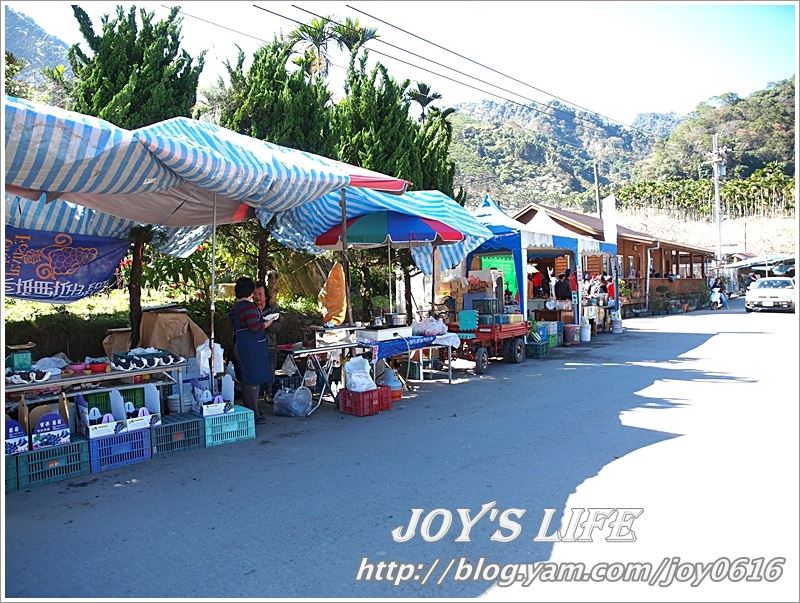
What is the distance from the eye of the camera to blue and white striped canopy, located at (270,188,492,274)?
31.7 feet

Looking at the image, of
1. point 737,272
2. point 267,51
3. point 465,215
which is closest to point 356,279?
point 465,215

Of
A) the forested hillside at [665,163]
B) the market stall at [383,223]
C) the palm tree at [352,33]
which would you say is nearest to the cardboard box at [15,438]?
the market stall at [383,223]

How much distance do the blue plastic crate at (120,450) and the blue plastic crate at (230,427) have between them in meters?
0.66

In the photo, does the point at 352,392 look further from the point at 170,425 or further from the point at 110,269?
the point at 110,269

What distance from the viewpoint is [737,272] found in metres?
46.0

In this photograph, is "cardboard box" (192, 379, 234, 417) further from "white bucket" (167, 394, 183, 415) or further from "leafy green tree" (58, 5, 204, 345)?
"leafy green tree" (58, 5, 204, 345)

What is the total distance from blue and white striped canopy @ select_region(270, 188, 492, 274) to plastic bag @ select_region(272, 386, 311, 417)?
3.27 meters

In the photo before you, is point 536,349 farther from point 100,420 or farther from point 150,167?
point 150,167

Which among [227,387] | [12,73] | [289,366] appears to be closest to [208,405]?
[227,387]

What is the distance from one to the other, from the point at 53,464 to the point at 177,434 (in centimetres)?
120

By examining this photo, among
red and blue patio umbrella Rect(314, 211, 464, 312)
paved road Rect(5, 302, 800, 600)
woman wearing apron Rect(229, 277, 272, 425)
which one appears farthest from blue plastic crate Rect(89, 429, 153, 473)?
red and blue patio umbrella Rect(314, 211, 464, 312)

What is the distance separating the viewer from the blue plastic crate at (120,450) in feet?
18.5

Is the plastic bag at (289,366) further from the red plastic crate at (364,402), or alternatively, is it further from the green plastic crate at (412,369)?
the green plastic crate at (412,369)

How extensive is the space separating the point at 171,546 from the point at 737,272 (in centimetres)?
5055
